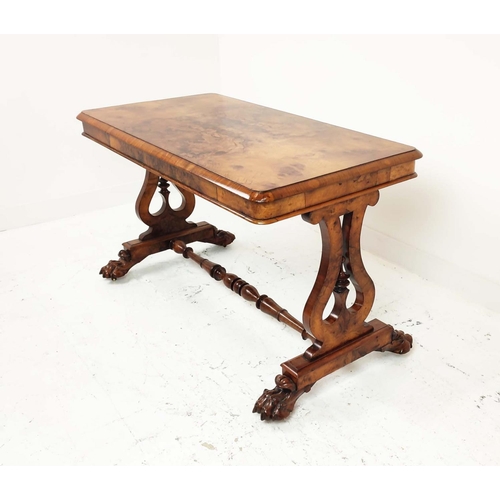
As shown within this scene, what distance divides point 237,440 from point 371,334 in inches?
26.0

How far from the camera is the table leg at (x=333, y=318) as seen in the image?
204 centimetres

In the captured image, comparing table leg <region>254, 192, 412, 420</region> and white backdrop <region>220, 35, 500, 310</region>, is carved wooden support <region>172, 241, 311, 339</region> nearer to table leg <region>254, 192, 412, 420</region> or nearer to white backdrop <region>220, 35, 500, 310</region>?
table leg <region>254, 192, 412, 420</region>

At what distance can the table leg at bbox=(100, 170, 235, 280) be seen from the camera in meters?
3.01

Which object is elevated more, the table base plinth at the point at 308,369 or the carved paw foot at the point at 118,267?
the table base plinth at the point at 308,369

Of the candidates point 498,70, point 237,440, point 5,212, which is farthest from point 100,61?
point 237,440

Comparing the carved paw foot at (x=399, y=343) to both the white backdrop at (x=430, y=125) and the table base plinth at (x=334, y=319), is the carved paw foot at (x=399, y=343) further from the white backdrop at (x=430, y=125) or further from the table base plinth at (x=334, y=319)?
the white backdrop at (x=430, y=125)

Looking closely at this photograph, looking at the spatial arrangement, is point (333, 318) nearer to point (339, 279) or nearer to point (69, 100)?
point (339, 279)

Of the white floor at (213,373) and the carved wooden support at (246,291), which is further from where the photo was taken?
the carved wooden support at (246,291)

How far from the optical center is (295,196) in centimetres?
175

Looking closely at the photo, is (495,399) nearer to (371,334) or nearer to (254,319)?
(371,334)

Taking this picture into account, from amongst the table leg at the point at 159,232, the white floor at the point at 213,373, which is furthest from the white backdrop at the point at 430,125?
the table leg at the point at 159,232

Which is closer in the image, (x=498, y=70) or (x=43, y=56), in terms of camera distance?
(x=498, y=70)

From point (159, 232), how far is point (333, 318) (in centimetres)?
129

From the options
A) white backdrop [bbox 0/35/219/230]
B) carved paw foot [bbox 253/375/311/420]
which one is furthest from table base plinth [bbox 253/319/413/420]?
white backdrop [bbox 0/35/219/230]
